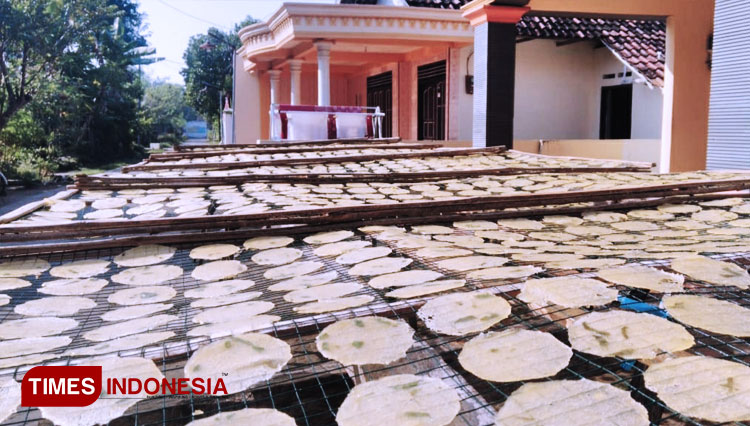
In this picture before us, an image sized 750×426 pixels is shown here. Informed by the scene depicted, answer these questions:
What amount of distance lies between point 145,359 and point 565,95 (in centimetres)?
1071

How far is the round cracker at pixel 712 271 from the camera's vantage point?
1.43 metres

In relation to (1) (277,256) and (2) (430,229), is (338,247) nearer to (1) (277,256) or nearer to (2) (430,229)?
(1) (277,256)

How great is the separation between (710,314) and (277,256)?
1.23m

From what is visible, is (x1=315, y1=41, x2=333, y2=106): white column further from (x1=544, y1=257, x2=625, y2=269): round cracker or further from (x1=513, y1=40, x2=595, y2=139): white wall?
(x1=544, y1=257, x2=625, y2=269): round cracker

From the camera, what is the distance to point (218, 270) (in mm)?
1748

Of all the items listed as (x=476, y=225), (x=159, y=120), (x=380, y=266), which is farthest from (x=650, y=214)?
(x=159, y=120)

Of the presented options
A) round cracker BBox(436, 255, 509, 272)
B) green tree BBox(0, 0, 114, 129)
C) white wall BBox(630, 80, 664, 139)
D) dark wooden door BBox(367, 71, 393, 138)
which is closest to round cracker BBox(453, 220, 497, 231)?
round cracker BBox(436, 255, 509, 272)

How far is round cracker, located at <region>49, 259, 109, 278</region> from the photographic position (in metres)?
1.72

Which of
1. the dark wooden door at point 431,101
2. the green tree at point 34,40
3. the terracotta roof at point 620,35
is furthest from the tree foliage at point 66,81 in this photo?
the terracotta roof at point 620,35

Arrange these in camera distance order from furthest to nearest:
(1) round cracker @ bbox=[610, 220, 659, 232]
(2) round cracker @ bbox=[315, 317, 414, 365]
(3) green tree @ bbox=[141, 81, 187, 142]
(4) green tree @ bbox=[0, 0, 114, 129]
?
(3) green tree @ bbox=[141, 81, 187, 142], (4) green tree @ bbox=[0, 0, 114, 129], (1) round cracker @ bbox=[610, 220, 659, 232], (2) round cracker @ bbox=[315, 317, 414, 365]

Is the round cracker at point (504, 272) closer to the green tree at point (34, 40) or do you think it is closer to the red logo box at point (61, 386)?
the red logo box at point (61, 386)

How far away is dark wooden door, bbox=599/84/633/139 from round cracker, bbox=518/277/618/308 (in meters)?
9.72

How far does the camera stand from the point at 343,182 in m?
3.27

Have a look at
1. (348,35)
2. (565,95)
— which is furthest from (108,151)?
(565,95)
